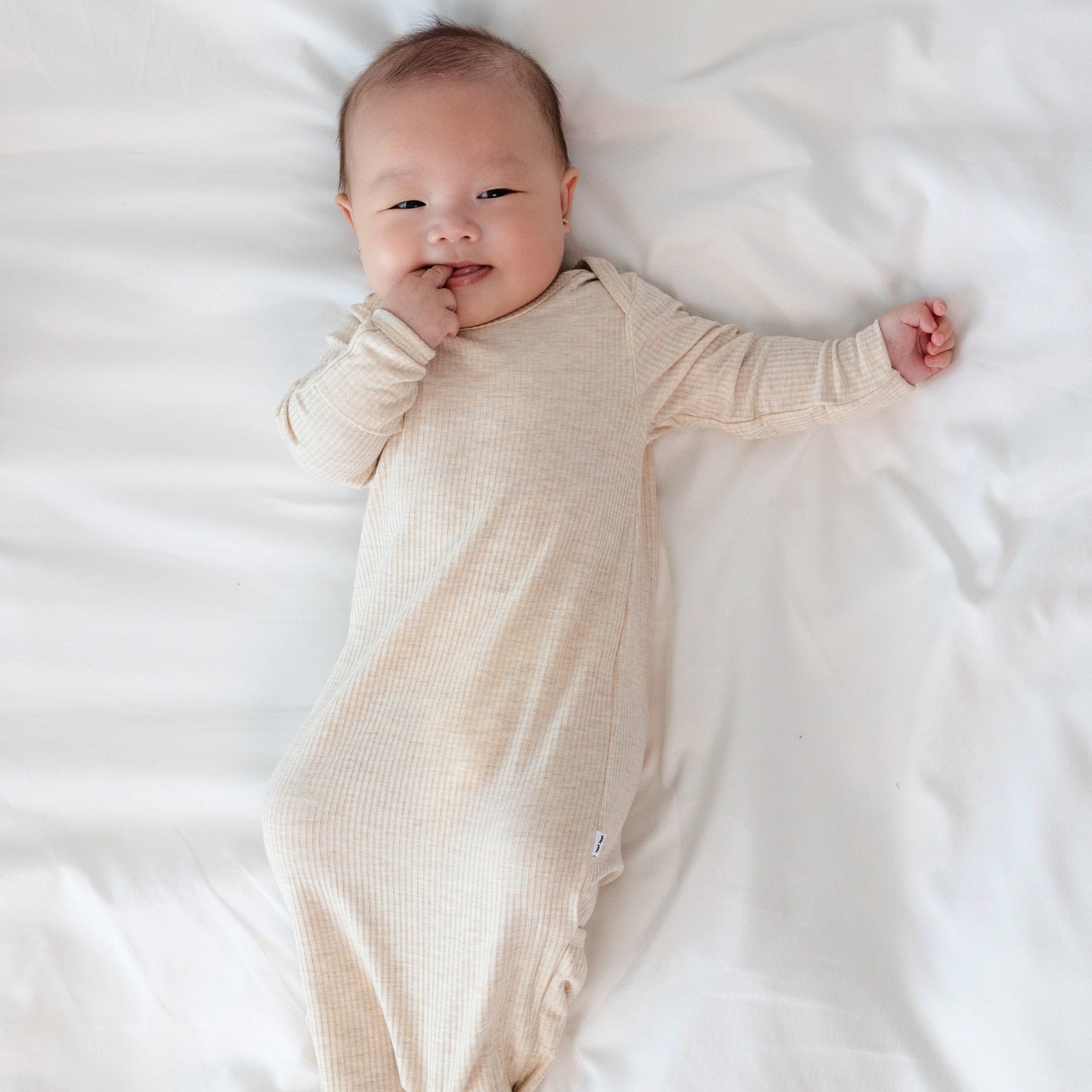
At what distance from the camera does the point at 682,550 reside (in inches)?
57.1

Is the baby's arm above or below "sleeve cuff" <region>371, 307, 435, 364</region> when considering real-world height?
below

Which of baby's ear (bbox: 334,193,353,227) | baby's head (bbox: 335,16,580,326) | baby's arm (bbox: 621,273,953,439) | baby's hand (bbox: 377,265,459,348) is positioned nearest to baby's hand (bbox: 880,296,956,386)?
baby's arm (bbox: 621,273,953,439)

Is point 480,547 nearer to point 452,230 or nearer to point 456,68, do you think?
point 452,230

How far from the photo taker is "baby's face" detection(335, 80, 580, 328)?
1.35 metres

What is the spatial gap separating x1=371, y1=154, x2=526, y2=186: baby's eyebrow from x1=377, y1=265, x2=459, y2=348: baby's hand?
0.11 meters

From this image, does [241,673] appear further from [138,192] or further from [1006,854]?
[1006,854]

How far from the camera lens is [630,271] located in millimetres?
1503

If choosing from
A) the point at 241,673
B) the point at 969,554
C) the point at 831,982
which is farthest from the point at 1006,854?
the point at 241,673

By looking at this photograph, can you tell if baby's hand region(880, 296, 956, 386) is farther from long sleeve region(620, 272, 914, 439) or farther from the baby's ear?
the baby's ear

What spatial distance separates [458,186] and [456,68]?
0.52 feet

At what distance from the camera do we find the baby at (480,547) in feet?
4.04

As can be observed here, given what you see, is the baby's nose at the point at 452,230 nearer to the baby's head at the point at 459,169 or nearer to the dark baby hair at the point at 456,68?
the baby's head at the point at 459,169

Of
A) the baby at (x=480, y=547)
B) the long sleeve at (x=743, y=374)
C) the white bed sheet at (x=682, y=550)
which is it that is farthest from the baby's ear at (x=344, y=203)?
the long sleeve at (x=743, y=374)

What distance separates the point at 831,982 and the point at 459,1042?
42 cm
